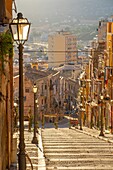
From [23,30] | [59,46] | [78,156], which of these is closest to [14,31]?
[23,30]

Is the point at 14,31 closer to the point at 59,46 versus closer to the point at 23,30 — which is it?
the point at 23,30

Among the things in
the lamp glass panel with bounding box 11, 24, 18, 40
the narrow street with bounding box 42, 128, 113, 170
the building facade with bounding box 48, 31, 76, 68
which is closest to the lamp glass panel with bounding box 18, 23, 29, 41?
the lamp glass panel with bounding box 11, 24, 18, 40

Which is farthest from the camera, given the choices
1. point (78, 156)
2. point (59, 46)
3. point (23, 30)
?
point (59, 46)

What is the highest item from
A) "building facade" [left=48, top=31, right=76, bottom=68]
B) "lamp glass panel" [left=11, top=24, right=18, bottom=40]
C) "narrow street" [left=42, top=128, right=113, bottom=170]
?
"lamp glass panel" [left=11, top=24, right=18, bottom=40]

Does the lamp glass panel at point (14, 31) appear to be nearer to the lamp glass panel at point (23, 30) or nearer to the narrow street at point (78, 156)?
the lamp glass panel at point (23, 30)

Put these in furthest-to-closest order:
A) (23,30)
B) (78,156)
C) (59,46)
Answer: (59,46)
(78,156)
(23,30)

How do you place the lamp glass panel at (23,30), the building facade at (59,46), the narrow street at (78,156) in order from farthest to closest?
the building facade at (59,46) → the narrow street at (78,156) → the lamp glass panel at (23,30)

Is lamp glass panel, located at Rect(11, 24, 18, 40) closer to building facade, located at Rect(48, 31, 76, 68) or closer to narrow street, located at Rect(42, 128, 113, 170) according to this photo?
narrow street, located at Rect(42, 128, 113, 170)

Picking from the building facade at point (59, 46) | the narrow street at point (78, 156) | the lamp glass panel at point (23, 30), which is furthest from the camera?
the building facade at point (59, 46)

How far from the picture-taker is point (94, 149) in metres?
20.1

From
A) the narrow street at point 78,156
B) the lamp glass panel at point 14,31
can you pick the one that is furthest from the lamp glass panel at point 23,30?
the narrow street at point 78,156

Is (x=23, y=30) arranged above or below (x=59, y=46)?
above

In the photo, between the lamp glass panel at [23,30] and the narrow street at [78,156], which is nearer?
the lamp glass panel at [23,30]

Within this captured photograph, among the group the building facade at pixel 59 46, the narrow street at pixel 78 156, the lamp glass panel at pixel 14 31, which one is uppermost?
the lamp glass panel at pixel 14 31
